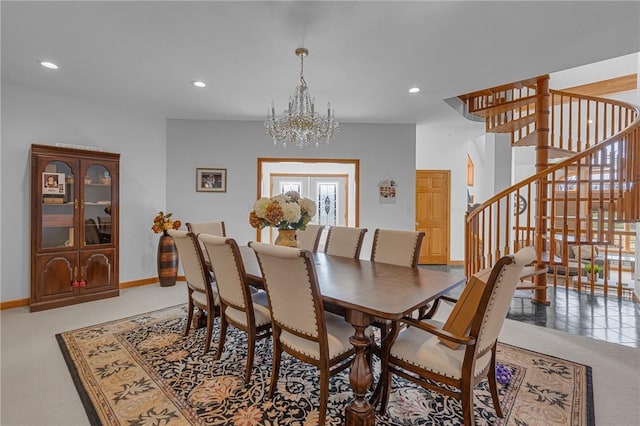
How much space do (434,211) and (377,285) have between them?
4898 millimetres

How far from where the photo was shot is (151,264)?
15.7 feet

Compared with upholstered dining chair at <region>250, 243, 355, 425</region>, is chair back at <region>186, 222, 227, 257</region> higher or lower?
A: higher

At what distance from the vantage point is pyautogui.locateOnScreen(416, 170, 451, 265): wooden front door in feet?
21.1

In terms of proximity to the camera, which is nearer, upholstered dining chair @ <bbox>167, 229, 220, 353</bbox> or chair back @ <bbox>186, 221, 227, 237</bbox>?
upholstered dining chair @ <bbox>167, 229, 220, 353</bbox>

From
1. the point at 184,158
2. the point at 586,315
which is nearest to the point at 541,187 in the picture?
the point at 586,315

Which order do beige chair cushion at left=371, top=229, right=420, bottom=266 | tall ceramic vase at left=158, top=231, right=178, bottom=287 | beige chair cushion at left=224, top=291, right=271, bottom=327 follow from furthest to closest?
1. tall ceramic vase at left=158, top=231, right=178, bottom=287
2. beige chair cushion at left=371, top=229, right=420, bottom=266
3. beige chair cushion at left=224, top=291, right=271, bottom=327

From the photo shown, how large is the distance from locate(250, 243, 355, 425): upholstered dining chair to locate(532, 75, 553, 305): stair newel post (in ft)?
9.54

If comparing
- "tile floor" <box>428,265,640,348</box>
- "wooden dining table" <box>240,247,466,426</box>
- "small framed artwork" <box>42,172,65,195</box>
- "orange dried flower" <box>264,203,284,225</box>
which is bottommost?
"tile floor" <box>428,265,640,348</box>

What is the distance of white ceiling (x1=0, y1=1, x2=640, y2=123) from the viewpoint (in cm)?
213

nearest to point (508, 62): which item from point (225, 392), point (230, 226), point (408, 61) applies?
point (408, 61)

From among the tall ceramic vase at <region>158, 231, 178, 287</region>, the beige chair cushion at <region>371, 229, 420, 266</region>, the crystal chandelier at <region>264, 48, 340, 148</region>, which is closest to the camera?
the beige chair cushion at <region>371, 229, 420, 266</region>

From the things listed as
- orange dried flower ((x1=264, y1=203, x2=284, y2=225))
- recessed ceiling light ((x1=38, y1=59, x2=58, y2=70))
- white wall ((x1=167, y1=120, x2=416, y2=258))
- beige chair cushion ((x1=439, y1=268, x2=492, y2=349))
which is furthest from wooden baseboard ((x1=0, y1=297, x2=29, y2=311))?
beige chair cushion ((x1=439, y1=268, x2=492, y2=349))

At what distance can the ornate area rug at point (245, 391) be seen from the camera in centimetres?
183

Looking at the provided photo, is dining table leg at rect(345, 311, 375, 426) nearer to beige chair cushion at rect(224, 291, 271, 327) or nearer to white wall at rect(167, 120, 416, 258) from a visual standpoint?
beige chair cushion at rect(224, 291, 271, 327)
